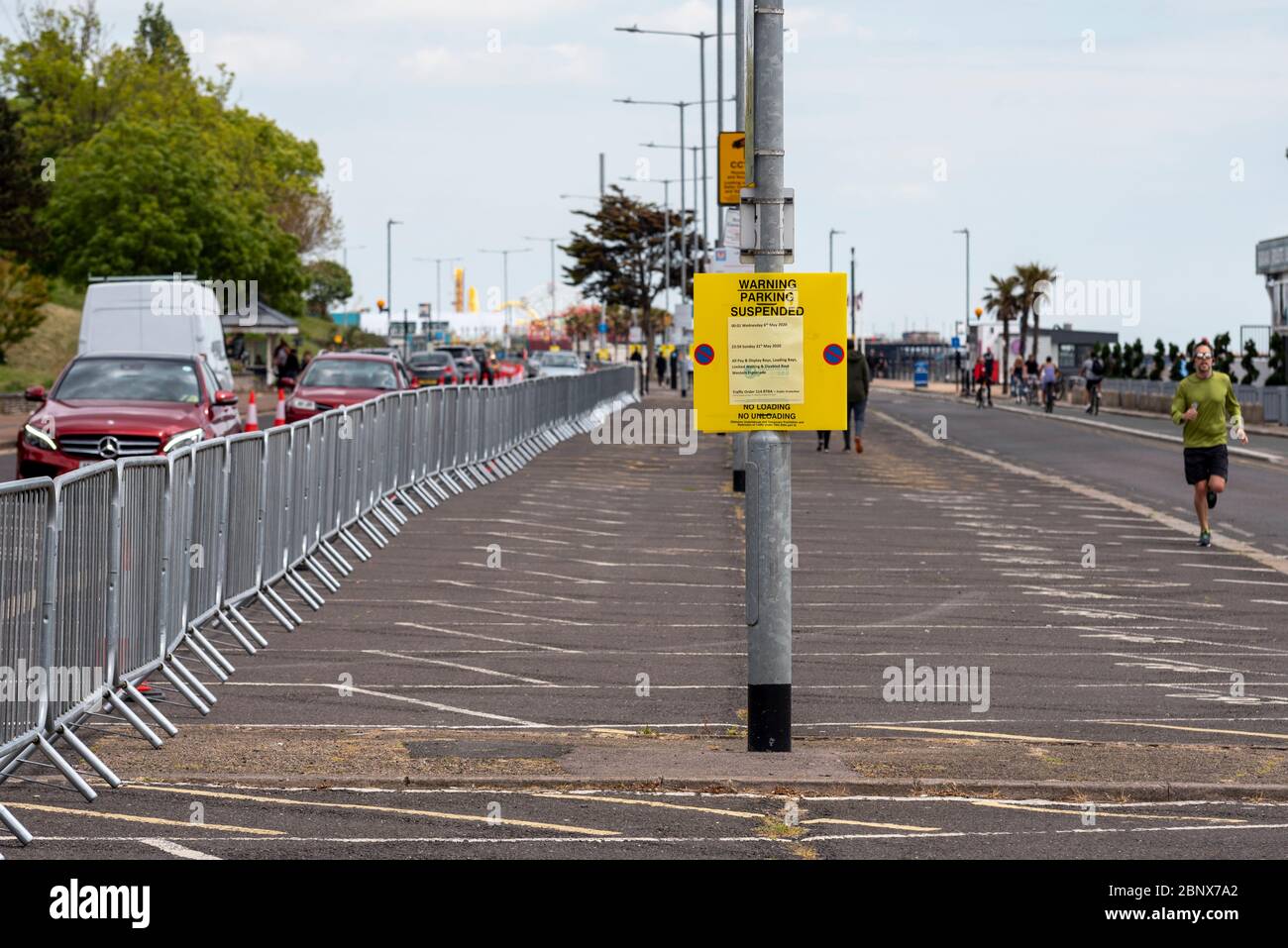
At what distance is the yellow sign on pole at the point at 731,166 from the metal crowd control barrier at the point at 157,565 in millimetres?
6854

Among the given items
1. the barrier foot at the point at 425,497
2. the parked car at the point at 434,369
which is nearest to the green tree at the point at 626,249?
the parked car at the point at 434,369

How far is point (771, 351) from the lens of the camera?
9742 mm

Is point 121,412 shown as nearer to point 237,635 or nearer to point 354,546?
point 354,546

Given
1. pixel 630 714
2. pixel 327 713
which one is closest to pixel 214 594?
pixel 327 713

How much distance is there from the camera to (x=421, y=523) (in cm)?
2198

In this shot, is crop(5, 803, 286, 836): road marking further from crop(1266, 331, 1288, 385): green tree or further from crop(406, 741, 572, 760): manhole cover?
crop(1266, 331, 1288, 385): green tree

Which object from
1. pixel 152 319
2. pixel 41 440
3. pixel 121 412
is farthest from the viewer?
pixel 152 319

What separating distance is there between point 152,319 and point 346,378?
10.3ft

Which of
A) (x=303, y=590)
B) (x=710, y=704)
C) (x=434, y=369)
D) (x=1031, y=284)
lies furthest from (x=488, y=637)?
(x=1031, y=284)

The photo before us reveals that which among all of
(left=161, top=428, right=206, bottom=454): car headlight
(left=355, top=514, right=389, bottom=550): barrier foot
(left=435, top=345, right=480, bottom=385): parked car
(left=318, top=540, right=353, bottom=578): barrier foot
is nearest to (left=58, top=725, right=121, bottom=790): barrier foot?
(left=318, top=540, right=353, bottom=578): barrier foot

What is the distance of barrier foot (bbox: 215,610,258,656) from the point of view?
12.6 meters

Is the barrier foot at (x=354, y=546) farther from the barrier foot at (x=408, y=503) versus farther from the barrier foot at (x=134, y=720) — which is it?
the barrier foot at (x=134, y=720)

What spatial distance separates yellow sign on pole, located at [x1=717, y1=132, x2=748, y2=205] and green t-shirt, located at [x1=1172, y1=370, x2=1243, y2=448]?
7.03 metres
